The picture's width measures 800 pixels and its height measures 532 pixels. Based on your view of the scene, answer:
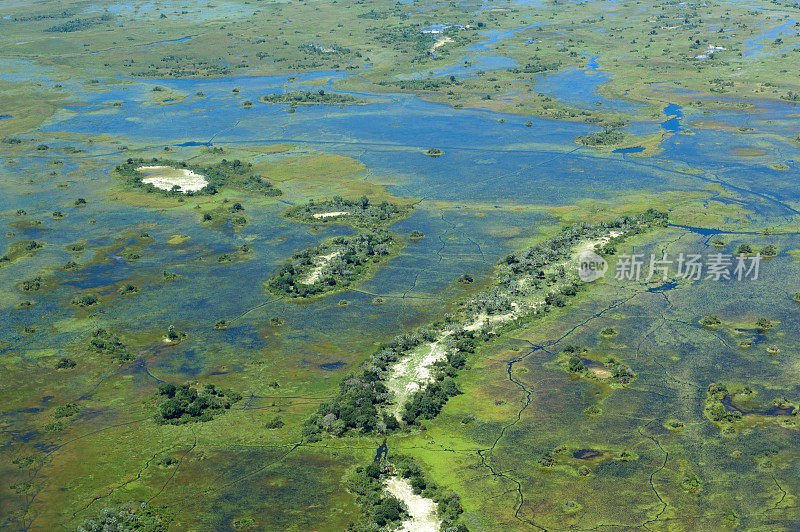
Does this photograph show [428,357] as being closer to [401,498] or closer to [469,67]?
[401,498]

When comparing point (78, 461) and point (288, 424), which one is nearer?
point (78, 461)

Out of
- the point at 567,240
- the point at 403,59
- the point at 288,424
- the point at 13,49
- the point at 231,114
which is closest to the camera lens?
the point at 288,424

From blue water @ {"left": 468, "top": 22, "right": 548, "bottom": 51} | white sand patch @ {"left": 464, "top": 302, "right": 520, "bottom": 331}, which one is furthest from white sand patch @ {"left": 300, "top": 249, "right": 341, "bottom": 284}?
blue water @ {"left": 468, "top": 22, "right": 548, "bottom": 51}

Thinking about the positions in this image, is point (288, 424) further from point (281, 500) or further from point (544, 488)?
point (544, 488)

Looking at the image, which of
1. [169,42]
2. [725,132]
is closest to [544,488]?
[725,132]

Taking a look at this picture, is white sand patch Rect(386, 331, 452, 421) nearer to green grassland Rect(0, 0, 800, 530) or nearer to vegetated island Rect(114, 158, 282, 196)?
green grassland Rect(0, 0, 800, 530)

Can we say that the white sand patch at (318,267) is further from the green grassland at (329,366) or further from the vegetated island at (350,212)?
the vegetated island at (350,212)
